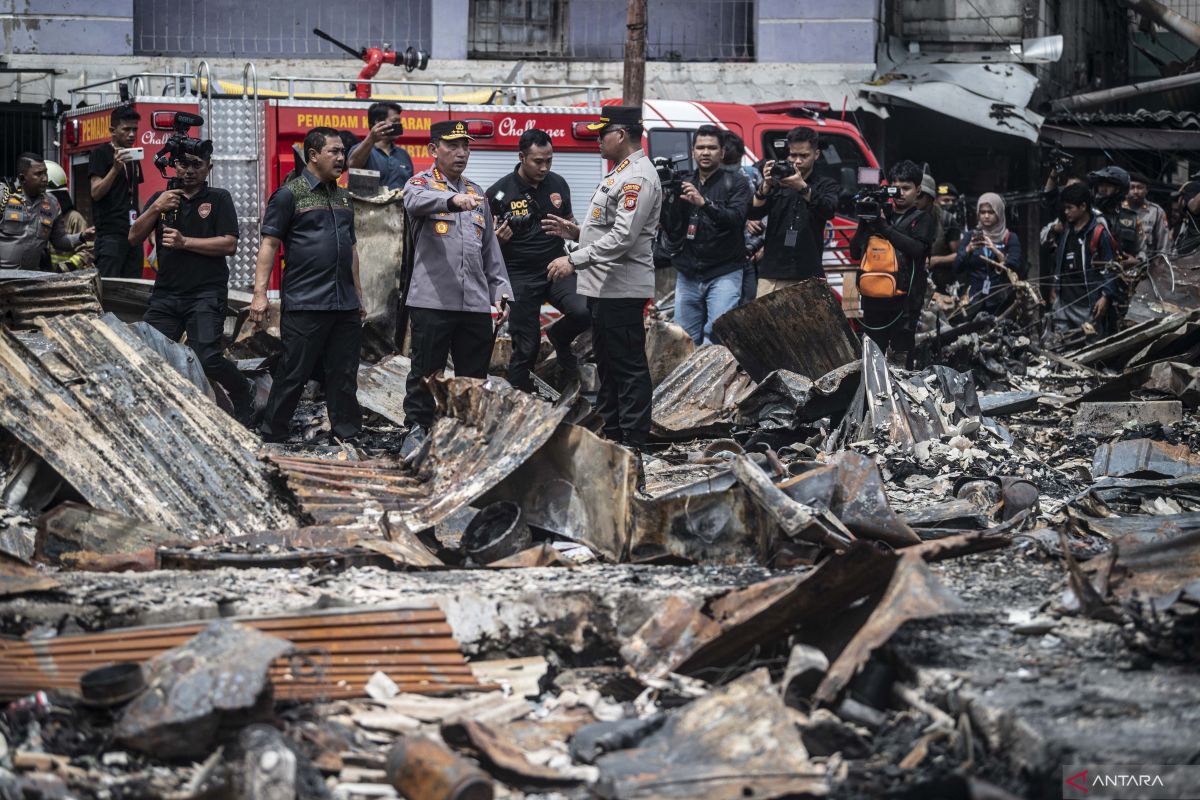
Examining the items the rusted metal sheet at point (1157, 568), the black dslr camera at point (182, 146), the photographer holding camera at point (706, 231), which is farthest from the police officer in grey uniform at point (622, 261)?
the rusted metal sheet at point (1157, 568)

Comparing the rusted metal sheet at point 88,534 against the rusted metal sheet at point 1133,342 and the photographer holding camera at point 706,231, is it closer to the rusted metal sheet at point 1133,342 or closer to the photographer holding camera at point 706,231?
the photographer holding camera at point 706,231

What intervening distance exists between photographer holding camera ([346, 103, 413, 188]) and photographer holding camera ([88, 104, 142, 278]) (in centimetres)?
171

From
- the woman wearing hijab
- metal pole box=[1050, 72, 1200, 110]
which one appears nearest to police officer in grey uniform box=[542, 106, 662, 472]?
the woman wearing hijab

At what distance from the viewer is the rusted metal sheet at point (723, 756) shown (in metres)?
3.33

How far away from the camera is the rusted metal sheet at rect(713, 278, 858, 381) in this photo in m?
8.73

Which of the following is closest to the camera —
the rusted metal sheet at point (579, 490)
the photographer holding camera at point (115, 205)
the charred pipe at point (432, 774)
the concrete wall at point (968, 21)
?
the charred pipe at point (432, 774)

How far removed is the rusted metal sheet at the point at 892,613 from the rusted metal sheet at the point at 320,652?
1.07m

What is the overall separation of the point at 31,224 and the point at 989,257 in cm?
867

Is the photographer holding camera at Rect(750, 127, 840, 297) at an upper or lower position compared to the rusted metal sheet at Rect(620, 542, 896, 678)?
upper

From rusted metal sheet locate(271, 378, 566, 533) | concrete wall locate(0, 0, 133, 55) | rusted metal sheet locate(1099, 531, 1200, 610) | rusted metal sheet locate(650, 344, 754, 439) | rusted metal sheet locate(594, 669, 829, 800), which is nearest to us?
rusted metal sheet locate(594, 669, 829, 800)

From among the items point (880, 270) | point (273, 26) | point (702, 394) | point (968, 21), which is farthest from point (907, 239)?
point (273, 26)

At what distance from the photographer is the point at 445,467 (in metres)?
6.32

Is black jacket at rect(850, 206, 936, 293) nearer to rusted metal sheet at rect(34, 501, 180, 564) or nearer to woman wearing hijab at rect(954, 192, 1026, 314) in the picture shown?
woman wearing hijab at rect(954, 192, 1026, 314)

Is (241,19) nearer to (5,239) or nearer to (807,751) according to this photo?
(5,239)
